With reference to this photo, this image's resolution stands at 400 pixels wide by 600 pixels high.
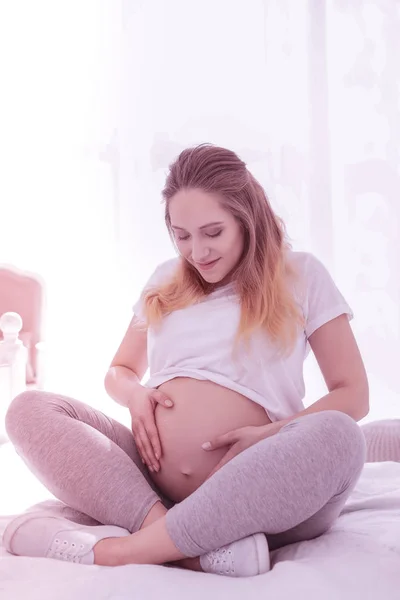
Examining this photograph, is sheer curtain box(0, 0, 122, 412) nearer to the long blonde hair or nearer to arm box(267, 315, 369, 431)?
the long blonde hair

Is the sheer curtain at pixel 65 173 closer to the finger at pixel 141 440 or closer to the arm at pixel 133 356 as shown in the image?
the arm at pixel 133 356

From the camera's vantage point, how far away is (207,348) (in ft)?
3.89

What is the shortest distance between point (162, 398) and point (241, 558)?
0.35 metres

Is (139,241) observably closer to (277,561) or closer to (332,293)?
(332,293)

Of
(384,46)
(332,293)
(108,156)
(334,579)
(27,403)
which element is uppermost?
(384,46)

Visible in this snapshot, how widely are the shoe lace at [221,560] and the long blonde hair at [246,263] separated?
1.29 ft

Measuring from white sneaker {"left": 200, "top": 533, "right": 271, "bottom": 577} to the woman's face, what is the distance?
486 mm

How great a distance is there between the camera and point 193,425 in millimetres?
1097

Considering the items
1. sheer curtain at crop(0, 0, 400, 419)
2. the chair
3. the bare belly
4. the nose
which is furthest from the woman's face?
sheer curtain at crop(0, 0, 400, 419)

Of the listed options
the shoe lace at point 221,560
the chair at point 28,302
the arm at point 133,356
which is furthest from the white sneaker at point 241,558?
the chair at point 28,302

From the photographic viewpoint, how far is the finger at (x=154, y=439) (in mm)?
1108

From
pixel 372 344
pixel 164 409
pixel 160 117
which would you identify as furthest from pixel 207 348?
pixel 160 117

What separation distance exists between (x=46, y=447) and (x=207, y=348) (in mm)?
323

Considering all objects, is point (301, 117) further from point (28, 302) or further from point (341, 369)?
point (341, 369)
